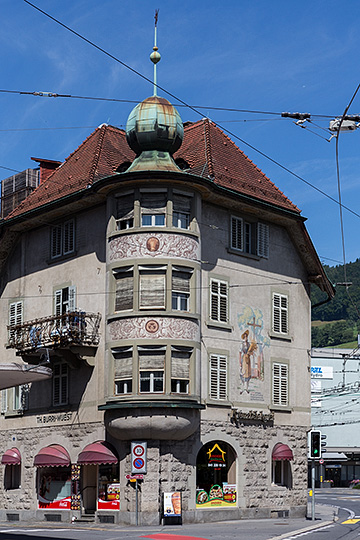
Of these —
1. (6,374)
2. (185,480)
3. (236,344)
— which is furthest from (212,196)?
(6,374)

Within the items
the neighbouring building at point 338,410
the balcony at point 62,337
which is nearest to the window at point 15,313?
the balcony at point 62,337

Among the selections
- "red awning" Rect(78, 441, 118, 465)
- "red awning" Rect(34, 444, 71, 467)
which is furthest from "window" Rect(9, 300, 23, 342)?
"red awning" Rect(78, 441, 118, 465)

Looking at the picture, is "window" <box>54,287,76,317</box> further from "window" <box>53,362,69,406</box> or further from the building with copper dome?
"window" <box>53,362,69,406</box>

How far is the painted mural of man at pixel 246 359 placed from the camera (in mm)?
40125

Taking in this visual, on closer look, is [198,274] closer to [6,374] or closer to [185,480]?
[185,480]

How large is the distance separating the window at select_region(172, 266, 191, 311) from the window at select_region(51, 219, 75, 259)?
20.8 ft

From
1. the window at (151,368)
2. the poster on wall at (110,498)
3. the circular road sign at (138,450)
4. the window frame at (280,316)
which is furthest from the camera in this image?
the window frame at (280,316)

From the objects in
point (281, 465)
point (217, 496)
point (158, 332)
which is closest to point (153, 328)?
point (158, 332)

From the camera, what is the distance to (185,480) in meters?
36.6

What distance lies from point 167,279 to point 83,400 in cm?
679

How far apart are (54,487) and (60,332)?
750 cm

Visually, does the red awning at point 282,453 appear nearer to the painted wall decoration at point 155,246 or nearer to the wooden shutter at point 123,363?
the wooden shutter at point 123,363

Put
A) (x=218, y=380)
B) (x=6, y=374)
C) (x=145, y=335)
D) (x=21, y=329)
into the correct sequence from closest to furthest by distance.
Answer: (x=6, y=374), (x=145, y=335), (x=218, y=380), (x=21, y=329)

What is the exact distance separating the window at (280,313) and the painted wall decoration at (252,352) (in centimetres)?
111
